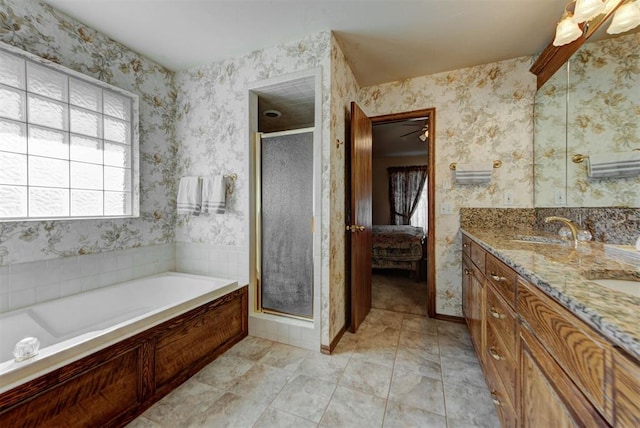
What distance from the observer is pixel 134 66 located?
2221 mm

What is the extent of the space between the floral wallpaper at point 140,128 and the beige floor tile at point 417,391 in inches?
94.8

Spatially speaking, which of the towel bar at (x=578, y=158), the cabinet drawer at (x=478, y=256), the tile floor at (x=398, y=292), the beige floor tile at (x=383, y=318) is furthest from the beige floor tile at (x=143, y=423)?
the towel bar at (x=578, y=158)

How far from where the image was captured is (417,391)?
1.53 metres

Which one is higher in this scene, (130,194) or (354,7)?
(354,7)

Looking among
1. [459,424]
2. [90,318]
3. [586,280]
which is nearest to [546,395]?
[586,280]

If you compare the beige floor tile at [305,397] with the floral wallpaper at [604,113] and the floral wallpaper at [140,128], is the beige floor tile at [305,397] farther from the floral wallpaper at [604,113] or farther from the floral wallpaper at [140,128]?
the floral wallpaper at [604,113]

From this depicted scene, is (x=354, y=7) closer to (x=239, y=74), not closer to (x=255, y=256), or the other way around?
(x=239, y=74)

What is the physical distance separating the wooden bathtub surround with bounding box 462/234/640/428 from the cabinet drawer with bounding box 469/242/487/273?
54 millimetres

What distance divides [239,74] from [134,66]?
3.03 ft

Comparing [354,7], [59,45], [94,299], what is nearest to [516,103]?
[354,7]

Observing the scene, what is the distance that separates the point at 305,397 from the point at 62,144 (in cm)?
242

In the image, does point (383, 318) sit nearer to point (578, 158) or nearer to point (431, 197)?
point (431, 197)

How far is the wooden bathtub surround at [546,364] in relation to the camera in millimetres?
496

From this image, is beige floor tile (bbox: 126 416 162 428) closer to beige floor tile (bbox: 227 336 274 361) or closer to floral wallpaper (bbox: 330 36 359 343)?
beige floor tile (bbox: 227 336 274 361)
